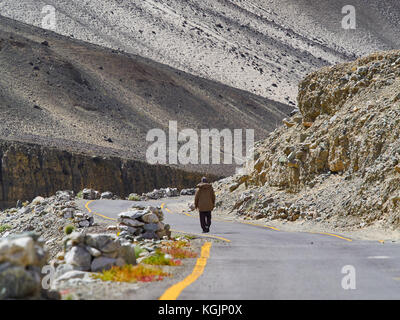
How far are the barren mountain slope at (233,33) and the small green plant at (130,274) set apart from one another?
321 ft

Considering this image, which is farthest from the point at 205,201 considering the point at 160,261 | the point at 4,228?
the point at 4,228

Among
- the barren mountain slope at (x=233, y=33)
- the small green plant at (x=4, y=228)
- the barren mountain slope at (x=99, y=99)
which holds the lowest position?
the small green plant at (x=4, y=228)

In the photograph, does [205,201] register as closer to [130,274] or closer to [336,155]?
[336,155]

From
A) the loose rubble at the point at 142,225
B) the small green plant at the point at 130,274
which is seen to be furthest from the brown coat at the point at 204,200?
the small green plant at the point at 130,274

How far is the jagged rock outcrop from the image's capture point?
17.7m

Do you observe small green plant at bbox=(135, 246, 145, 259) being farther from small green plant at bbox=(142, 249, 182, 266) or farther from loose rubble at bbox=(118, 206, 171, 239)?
loose rubble at bbox=(118, 206, 171, 239)

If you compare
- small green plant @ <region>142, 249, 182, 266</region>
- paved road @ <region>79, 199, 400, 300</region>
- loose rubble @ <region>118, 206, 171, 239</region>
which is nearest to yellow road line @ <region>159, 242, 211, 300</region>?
paved road @ <region>79, 199, 400, 300</region>

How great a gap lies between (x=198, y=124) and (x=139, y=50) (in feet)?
105

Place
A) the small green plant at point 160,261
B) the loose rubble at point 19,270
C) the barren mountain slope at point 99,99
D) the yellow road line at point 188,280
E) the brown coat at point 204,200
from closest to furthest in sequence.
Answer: the loose rubble at point 19,270 → the yellow road line at point 188,280 → the small green plant at point 160,261 → the brown coat at point 204,200 → the barren mountain slope at point 99,99

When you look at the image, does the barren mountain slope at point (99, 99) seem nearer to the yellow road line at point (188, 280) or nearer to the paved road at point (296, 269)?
the paved road at point (296, 269)

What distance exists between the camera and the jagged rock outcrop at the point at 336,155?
58.0 feet

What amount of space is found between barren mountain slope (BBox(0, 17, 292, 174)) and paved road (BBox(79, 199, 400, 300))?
4143cm
